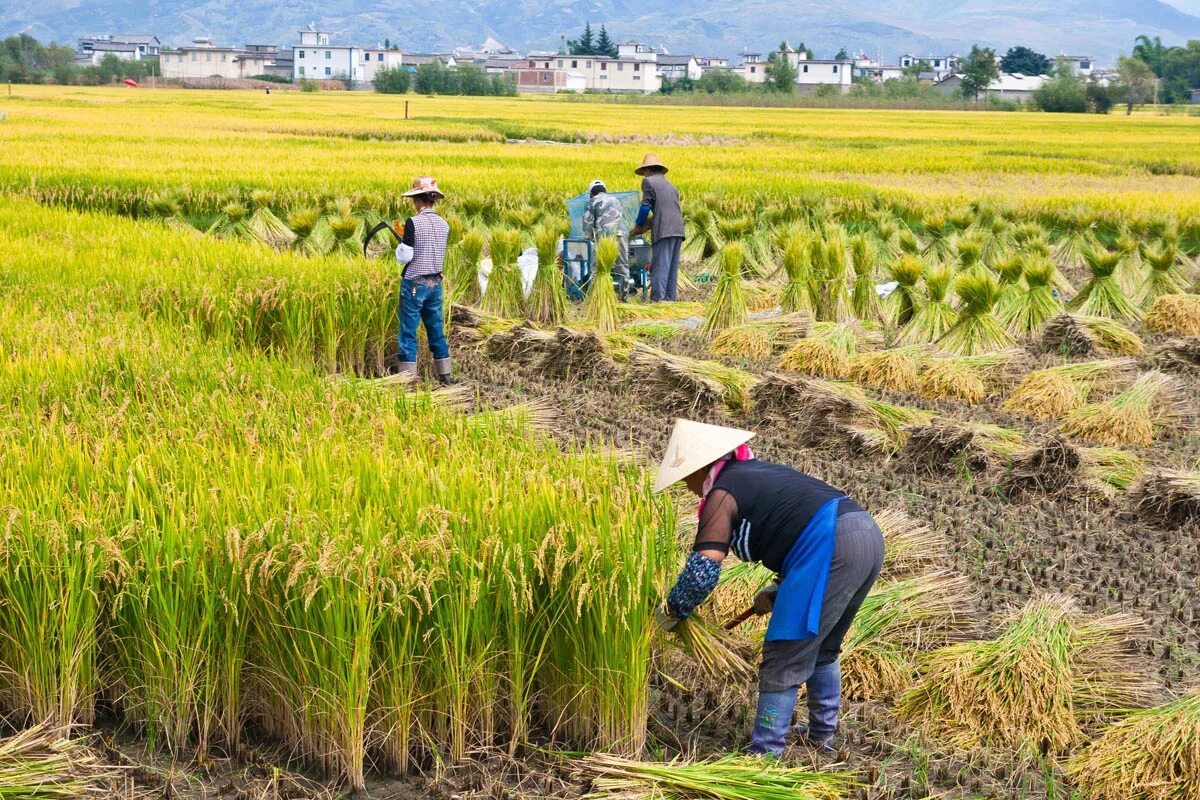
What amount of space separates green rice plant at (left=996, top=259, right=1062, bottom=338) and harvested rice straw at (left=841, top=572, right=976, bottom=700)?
5780 mm

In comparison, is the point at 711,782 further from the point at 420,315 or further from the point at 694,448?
the point at 420,315

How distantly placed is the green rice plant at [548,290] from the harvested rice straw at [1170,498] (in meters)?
4.93

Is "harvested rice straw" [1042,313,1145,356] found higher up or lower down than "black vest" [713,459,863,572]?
lower down

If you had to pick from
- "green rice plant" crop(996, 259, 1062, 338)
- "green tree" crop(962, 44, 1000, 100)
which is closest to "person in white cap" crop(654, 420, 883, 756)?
"green rice plant" crop(996, 259, 1062, 338)

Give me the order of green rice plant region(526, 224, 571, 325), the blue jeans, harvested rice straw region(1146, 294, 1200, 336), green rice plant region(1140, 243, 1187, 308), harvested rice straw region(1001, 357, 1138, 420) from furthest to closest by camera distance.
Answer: green rice plant region(1140, 243, 1187, 308) < harvested rice straw region(1146, 294, 1200, 336) < green rice plant region(526, 224, 571, 325) < the blue jeans < harvested rice straw region(1001, 357, 1138, 420)

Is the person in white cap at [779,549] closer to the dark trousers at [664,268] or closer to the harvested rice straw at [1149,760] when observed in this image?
the harvested rice straw at [1149,760]

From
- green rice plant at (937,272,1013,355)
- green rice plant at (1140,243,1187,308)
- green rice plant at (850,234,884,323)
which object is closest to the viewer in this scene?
green rice plant at (937,272,1013,355)

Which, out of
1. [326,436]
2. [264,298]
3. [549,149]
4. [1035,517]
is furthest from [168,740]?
[549,149]

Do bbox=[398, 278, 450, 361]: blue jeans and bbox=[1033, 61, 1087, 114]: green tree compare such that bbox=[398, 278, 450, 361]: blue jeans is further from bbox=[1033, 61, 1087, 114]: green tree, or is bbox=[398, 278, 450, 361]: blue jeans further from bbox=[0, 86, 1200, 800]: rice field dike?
bbox=[1033, 61, 1087, 114]: green tree

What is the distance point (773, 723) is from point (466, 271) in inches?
294

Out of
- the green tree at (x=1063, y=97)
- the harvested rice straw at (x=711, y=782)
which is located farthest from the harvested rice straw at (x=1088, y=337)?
the green tree at (x=1063, y=97)

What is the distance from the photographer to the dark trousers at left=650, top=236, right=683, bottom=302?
11.2 meters

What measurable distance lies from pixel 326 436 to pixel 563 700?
4.39 feet

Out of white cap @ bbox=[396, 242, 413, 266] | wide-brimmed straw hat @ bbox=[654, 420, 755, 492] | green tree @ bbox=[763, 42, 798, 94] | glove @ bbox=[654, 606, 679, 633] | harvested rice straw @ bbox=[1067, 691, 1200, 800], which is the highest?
green tree @ bbox=[763, 42, 798, 94]
